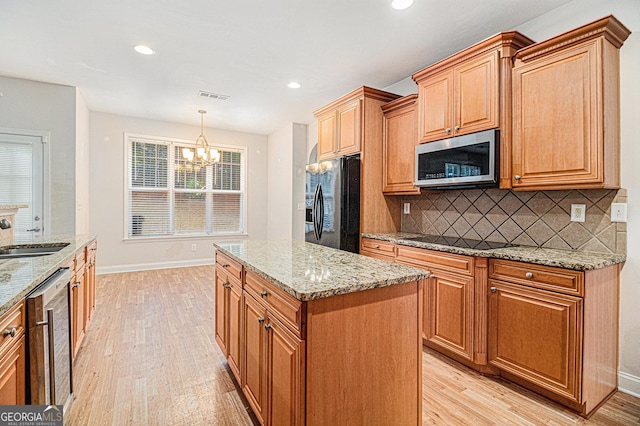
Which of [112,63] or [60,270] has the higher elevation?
[112,63]

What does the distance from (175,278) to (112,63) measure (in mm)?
3168

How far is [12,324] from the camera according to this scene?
1.22m

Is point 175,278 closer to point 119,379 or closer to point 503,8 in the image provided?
point 119,379

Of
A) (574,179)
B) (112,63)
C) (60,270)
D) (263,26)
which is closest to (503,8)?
(574,179)

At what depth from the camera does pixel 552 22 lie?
2.41 metres

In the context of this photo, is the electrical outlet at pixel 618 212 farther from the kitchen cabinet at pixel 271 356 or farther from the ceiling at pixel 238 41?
the kitchen cabinet at pixel 271 356

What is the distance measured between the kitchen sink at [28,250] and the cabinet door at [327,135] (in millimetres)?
2790

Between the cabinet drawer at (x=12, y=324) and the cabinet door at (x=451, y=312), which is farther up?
the cabinet drawer at (x=12, y=324)

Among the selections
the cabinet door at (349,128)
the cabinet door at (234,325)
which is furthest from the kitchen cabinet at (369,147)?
the cabinet door at (234,325)

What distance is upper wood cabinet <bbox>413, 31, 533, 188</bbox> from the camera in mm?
2346

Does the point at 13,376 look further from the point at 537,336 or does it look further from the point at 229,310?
the point at 537,336

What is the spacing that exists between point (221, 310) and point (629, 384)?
275 centimetres

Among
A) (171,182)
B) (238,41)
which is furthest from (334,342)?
(171,182)

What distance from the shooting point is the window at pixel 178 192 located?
5664 millimetres
